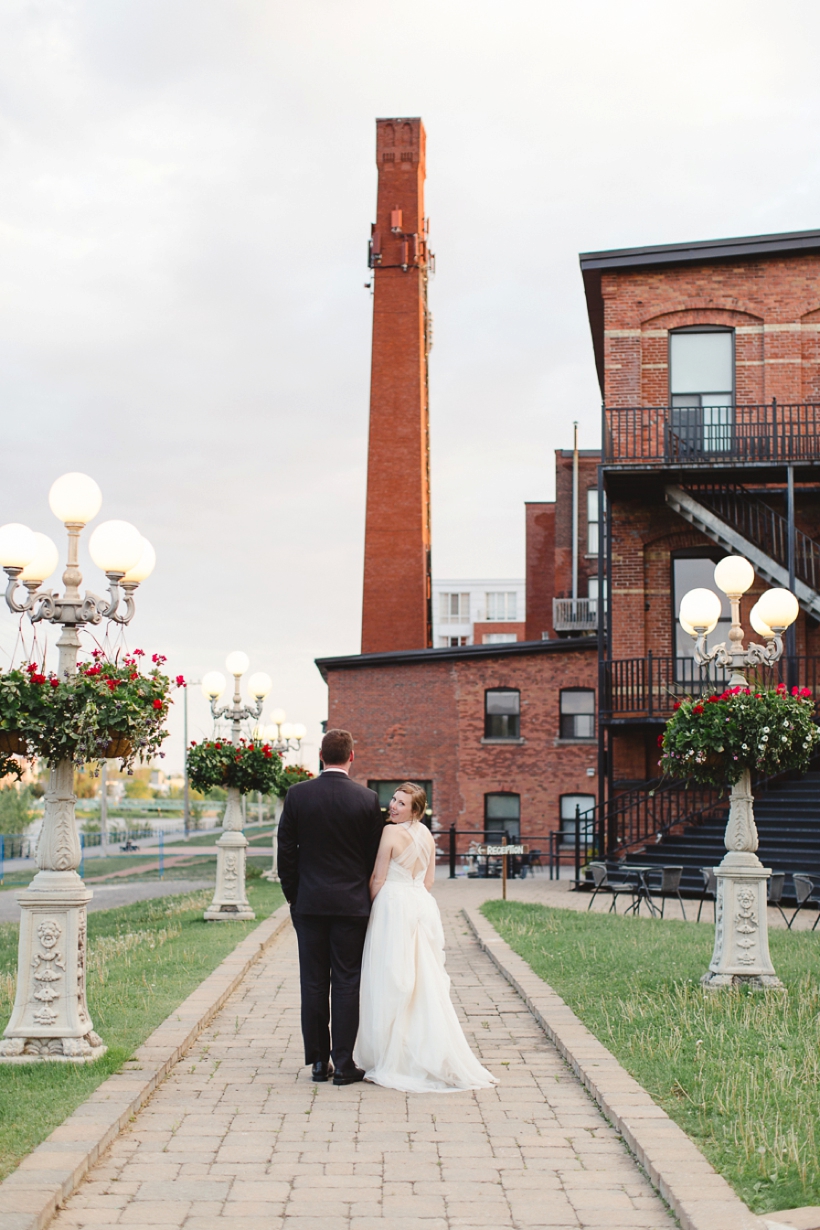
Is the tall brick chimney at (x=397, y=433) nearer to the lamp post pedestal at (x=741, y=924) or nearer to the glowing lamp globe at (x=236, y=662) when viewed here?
the glowing lamp globe at (x=236, y=662)

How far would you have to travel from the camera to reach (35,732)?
7.15m

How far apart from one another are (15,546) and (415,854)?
126 inches

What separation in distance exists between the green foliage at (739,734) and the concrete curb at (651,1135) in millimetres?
2394

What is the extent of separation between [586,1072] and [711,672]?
1873 centimetres

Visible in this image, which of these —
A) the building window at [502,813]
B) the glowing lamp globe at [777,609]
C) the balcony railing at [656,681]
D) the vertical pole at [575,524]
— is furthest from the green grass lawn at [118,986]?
the vertical pole at [575,524]

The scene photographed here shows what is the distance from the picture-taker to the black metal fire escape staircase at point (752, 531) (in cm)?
2241

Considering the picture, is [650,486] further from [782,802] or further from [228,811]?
[228,811]

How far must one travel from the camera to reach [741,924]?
9977 millimetres

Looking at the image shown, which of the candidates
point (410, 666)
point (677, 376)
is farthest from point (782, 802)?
point (410, 666)

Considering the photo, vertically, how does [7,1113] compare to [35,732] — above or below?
below

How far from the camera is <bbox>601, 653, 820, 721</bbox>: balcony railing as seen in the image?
23.3m

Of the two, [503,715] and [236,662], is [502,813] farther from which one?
[236,662]

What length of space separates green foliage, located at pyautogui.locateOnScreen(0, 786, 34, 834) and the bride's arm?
45.0m

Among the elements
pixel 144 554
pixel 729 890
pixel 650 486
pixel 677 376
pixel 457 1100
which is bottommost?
pixel 457 1100
